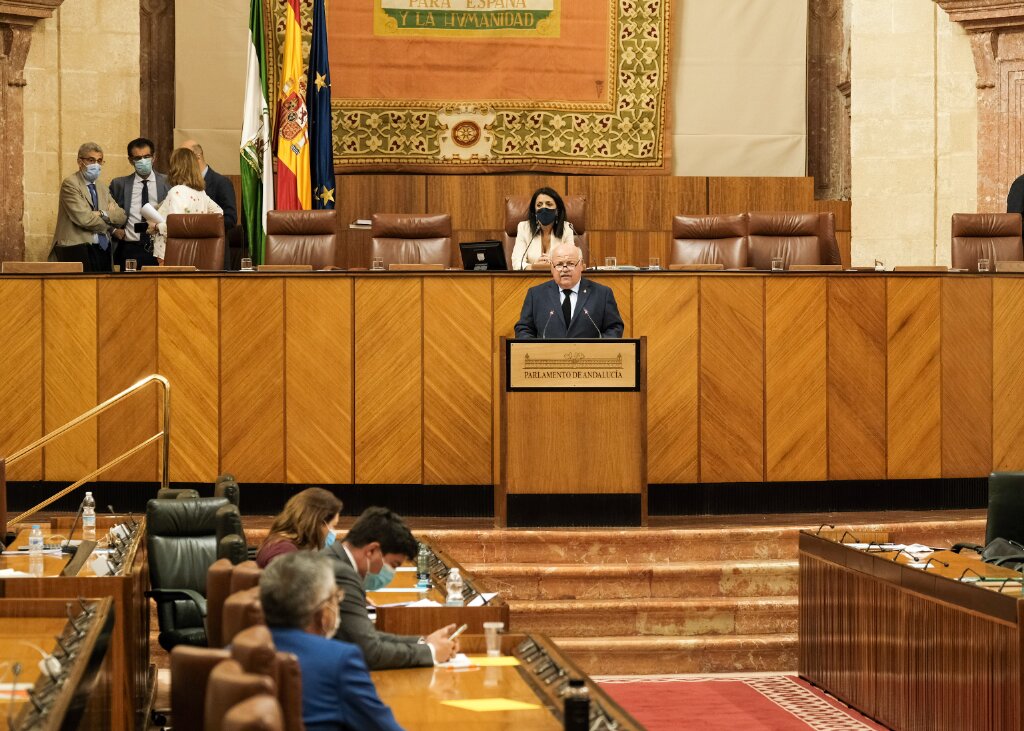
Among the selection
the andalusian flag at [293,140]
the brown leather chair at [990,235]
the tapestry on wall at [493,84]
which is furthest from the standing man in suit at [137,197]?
the brown leather chair at [990,235]

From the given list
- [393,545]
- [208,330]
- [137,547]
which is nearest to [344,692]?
[393,545]

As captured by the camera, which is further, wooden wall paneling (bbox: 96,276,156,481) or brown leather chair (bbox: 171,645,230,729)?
wooden wall paneling (bbox: 96,276,156,481)

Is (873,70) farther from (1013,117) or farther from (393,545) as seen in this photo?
(393,545)

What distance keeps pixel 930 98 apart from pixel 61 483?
23.7ft

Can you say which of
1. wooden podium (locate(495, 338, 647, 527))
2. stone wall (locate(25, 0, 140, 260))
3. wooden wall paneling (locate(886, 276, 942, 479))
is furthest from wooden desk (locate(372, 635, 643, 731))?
stone wall (locate(25, 0, 140, 260))

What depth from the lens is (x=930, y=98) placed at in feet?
38.0

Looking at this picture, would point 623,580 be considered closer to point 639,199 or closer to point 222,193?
point 222,193

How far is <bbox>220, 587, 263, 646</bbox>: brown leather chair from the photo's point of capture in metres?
3.13

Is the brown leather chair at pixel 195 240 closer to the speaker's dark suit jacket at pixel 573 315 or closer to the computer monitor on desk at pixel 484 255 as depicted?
the computer monitor on desk at pixel 484 255

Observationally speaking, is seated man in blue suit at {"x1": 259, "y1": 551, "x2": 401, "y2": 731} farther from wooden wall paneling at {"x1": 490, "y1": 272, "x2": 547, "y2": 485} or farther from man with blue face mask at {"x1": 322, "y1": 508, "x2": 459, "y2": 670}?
wooden wall paneling at {"x1": 490, "y1": 272, "x2": 547, "y2": 485}

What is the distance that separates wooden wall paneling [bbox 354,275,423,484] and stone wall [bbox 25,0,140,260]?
4363 millimetres

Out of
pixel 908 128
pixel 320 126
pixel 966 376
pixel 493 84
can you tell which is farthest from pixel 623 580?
pixel 908 128

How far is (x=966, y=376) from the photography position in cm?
818

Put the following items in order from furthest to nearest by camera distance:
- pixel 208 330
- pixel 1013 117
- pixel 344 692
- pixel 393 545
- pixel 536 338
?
pixel 1013 117 < pixel 208 330 < pixel 536 338 < pixel 393 545 < pixel 344 692
